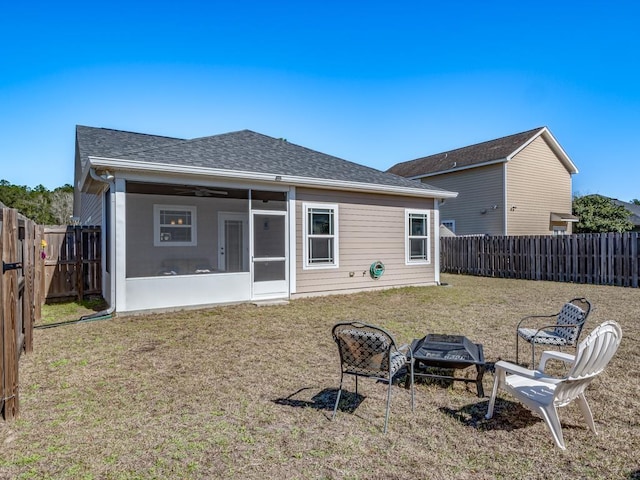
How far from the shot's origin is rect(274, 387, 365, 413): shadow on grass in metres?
3.63

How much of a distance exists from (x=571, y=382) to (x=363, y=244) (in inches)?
318

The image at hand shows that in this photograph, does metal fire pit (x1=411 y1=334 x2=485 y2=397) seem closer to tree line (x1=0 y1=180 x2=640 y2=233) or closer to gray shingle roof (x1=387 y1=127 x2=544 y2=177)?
gray shingle roof (x1=387 y1=127 x2=544 y2=177)

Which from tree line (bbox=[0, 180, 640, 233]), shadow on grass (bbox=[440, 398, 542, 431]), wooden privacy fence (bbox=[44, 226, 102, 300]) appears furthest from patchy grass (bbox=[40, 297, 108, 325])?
tree line (bbox=[0, 180, 640, 233])

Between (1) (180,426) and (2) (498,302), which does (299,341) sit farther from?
(2) (498,302)

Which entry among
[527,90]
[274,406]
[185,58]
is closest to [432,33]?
[527,90]

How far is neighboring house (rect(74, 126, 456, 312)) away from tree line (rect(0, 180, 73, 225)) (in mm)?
23649

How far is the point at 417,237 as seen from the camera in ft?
39.3

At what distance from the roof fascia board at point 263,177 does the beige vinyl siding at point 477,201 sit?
8.50 metres

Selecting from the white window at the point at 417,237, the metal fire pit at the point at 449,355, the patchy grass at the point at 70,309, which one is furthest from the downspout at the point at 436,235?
the patchy grass at the point at 70,309

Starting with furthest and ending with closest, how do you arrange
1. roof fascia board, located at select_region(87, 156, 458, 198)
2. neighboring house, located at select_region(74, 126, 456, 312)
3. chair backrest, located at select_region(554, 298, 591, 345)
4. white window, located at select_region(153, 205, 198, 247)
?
→ white window, located at select_region(153, 205, 198, 247)
neighboring house, located at select_region(74, 126, 456, 312)
roof fascia board, located at select_region(87, 156, 458, 198)
chair backrest, located at select_region(554, 298, 591, 345)

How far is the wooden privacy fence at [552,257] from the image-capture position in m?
12.4

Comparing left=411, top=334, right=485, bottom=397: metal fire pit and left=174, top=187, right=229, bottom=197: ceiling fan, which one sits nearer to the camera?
left=411, top=334, right=485, bottom=397: metal fire pit

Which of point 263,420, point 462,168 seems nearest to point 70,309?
point 263,420

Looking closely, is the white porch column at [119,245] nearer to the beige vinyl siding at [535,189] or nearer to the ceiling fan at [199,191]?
the ceiling fan at [199,191]
